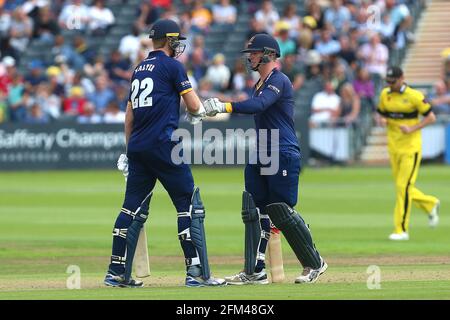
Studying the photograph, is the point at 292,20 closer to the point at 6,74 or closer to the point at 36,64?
the point at 36,64

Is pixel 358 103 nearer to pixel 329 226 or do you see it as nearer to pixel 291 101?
pixel 329 226

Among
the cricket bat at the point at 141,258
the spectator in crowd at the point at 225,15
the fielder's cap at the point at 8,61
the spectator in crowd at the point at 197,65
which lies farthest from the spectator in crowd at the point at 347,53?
the cricket bat at the point at 141,258

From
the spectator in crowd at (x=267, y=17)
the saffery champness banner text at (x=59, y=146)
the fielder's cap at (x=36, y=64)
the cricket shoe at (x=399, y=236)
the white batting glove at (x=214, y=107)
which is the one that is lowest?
the cricket shoe at (x=399, y=236)

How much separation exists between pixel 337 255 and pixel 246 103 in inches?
165

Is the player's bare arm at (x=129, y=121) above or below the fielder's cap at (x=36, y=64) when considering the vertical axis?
below

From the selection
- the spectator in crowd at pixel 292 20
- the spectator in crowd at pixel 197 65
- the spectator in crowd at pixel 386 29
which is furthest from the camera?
the spectator in crowd at pixel 386 29

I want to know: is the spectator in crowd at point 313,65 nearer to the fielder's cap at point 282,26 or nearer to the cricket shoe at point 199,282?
the fielder's cap at point 282,26

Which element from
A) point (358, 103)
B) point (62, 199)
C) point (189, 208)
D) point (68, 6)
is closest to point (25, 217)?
point (62, 199)

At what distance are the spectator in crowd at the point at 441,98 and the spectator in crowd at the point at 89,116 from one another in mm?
8420

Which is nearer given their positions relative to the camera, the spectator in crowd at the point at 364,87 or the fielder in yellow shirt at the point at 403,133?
the fielder in yellow shirt at the point at 403,133

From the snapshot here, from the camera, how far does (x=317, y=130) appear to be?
1276 inches

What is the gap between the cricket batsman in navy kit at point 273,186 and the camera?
41.1 ft

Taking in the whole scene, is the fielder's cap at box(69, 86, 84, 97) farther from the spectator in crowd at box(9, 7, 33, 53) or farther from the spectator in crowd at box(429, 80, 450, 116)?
the spectator in crowd at box(429, 80, 450, 116)

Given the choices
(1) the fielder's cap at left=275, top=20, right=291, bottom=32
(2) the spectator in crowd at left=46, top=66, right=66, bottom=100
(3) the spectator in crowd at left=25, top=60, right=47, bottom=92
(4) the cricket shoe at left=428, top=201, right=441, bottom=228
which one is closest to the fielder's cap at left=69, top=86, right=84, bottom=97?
(2) the spectator in crowd at left=46, top=66, right=66, bottom=100
